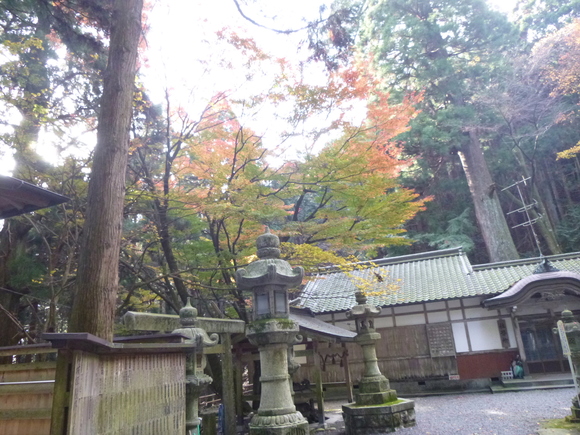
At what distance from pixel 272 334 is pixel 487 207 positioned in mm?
19049

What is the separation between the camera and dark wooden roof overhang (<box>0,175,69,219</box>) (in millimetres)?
4137

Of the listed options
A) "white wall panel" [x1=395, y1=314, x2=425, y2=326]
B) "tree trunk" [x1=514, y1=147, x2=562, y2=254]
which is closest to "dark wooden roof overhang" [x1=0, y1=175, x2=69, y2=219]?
"white wall panel" [x1=395, y1=314, x2=425, y2=326]

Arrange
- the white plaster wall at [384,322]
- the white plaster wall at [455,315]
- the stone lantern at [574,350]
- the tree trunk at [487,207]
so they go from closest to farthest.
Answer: the stone lantern at [574,350]
the white plaster wall at [455,315]
the white plaster wall at [384,322]
the tree trunk at [487,207]

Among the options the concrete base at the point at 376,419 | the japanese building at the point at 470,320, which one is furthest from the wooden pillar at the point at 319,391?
the japanese building at the point at 470,320

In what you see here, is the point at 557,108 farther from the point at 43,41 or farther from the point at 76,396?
the point at 76,396

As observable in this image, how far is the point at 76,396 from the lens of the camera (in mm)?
2963

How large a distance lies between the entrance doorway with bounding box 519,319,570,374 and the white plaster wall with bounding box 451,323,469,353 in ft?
6.73

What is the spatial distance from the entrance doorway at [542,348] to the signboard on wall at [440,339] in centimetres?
262

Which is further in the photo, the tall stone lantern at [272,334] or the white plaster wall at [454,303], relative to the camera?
the white plaster wall at [454,303]

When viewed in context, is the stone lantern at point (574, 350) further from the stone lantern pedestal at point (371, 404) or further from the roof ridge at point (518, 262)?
the roof ridge at point (518, 262)

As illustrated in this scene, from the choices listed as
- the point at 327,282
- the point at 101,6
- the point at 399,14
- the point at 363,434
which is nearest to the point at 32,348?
the point at 101,6

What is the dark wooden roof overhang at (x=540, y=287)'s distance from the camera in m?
13.3

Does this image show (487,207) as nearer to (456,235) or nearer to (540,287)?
(456,235)

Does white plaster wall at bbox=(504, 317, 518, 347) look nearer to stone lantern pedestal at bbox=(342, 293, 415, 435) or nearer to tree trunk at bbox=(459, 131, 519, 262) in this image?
tree trunk at bbox=(459, 131, 519, 262)
